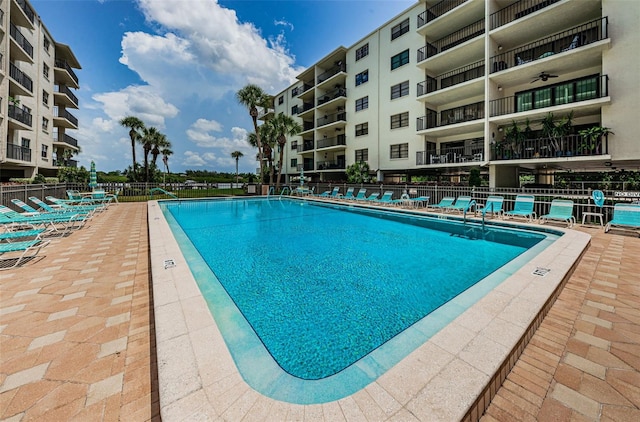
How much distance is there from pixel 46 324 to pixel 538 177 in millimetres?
28107

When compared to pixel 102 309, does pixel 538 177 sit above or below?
above

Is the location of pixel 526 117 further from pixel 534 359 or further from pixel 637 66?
pixel 534 359

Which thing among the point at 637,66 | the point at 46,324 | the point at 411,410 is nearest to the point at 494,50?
the point at 637,66

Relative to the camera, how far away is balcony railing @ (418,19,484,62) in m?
17.0

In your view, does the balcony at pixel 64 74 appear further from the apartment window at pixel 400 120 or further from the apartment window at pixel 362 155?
the apartment window at pixel 400 120

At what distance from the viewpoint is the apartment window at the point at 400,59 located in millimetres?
20312

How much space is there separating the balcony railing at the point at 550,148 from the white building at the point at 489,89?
0.17ft

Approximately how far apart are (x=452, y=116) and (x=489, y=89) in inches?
144

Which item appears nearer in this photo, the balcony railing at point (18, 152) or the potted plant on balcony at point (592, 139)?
the potted plant on balcony at point (592, 139)

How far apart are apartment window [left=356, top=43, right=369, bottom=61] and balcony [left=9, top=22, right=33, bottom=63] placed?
80.9ft

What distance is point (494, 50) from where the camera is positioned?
51.0 ft

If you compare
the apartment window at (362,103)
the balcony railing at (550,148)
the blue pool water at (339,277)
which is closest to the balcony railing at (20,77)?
the blue pool water at (339,277)

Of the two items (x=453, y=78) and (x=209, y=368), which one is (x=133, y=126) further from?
(x=209, y=368)

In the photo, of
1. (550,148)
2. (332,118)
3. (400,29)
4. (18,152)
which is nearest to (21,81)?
(18,152)
